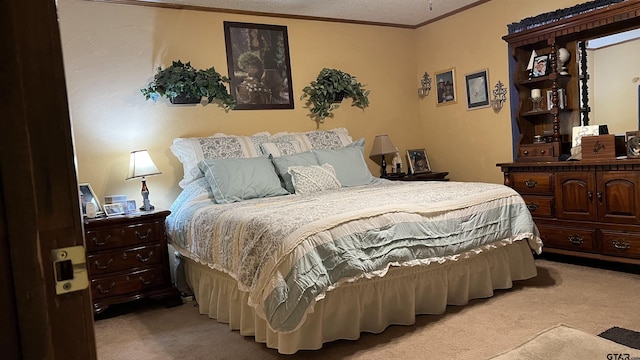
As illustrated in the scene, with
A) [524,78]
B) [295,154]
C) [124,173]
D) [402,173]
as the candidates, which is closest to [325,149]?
[295,154]

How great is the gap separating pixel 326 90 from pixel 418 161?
1.40 m

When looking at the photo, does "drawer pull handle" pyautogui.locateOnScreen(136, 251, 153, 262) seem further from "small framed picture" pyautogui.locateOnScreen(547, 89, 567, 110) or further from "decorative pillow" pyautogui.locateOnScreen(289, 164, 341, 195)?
"small framed picture" pyautogui.locateOnScreen(547, 89, 567, 110)

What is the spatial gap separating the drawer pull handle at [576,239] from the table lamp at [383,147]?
188 cm

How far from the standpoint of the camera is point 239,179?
3344mm

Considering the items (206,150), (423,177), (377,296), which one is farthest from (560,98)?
(206,150)

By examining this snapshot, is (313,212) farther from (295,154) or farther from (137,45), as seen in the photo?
(137,45)

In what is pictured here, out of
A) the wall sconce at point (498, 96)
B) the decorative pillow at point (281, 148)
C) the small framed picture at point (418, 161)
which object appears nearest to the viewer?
the decorative pillow at point (281, 148)

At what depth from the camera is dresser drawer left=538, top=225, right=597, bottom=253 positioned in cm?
344

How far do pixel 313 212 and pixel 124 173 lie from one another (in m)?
1.99

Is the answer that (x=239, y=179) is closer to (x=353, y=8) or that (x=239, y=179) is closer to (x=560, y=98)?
(x=353, y=8)

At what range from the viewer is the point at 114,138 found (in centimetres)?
367

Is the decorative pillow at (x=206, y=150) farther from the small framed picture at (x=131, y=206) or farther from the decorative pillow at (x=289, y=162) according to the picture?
the small framed picture at (x=131, y=206)

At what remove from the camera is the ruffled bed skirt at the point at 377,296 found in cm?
231

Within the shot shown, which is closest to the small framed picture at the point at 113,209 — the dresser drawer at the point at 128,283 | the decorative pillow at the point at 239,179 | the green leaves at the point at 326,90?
the dresser drawer at the point at 128,283
